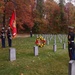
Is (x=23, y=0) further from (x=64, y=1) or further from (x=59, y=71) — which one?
(x=64, y=1)

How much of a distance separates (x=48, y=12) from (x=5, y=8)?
28350 millimetres

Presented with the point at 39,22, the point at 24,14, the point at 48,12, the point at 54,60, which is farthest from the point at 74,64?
the point at 48,12

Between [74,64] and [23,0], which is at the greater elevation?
[23,0]

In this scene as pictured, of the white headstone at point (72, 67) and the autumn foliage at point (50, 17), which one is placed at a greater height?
the autumn foliage at point (50, 17)

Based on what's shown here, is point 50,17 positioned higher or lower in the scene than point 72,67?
higher

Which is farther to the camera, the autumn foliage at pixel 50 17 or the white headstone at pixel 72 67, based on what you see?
the autumn foliage at pixel 50 17

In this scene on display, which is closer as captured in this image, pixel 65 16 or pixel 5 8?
pixel 5 8

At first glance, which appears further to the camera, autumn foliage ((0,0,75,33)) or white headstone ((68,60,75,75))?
autumn foliage ((0,0,75,33))

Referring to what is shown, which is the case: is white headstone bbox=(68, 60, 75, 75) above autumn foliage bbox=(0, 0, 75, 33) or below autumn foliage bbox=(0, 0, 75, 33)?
below

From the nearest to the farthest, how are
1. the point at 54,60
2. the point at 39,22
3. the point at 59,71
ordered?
the point at 59,71
the point at 54,60
the point at 39,22

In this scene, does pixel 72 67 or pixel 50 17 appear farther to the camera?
pixel 50 17

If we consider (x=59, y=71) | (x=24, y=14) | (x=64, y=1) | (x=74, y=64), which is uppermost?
(x=64, y=1)

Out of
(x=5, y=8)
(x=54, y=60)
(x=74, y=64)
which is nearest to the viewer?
(x=74, y=64)

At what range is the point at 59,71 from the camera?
10.3m
